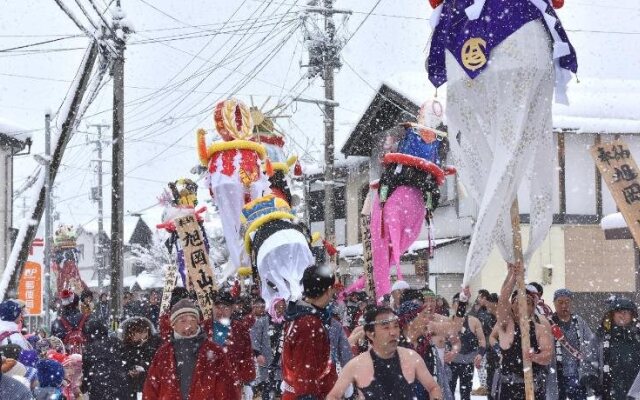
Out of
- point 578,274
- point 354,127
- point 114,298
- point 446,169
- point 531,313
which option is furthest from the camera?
point 354,127

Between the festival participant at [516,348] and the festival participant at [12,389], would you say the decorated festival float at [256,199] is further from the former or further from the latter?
the festival participant at [12,389]

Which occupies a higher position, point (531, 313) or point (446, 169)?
point (446, 169)

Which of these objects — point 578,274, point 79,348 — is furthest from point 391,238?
point 578,274

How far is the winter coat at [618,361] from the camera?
8.14 metres

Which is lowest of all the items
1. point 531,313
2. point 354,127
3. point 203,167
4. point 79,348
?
point 79,348

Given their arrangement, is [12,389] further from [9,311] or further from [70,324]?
[70,324]

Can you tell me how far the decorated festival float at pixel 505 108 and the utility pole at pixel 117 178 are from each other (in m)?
10.7

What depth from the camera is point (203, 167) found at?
12.6m

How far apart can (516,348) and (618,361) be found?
57.5 inches

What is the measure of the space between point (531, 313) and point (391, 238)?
4.64 meters

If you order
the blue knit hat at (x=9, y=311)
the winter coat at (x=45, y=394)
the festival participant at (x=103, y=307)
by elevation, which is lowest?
the festival participant at (x=103, y=307)

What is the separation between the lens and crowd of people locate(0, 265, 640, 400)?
223 inches

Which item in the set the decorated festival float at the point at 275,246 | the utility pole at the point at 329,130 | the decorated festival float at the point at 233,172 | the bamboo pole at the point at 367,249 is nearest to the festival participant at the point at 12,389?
the decorated festival float at the point at 275,246

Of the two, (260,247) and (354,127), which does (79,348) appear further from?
(354,127)
